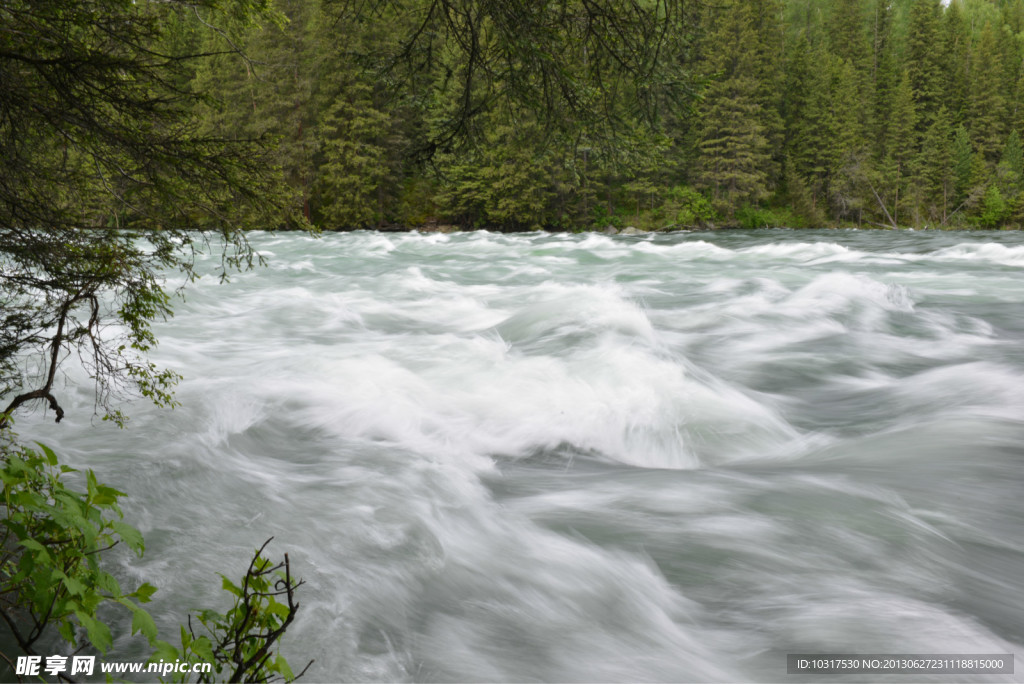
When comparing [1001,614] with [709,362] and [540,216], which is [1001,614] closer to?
[709,362]

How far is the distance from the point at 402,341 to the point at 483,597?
15.3 feet

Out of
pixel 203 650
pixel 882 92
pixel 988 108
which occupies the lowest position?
pixel 203 650

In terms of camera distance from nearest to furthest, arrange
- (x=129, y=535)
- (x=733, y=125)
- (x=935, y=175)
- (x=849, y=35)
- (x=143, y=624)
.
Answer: (x=143, y=624), (x=129, y=535), (x=733, y=125), (x=935, y=175), (x=849, y=35)

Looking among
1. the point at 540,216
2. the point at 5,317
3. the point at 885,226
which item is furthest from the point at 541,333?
the point at 885,226

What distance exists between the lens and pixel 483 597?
285 centimetres

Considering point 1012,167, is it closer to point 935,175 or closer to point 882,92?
point 935,175

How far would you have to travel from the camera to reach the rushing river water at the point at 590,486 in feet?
8.42

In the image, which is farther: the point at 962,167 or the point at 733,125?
the point at 962,167

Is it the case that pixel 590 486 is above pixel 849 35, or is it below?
below

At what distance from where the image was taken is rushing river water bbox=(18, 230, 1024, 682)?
8.42 ft

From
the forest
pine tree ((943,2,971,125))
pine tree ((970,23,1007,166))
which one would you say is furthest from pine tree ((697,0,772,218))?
pine tree ((943,2,971,125))

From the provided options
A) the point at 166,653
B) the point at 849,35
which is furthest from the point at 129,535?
the point at 849,35

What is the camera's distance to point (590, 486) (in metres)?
3.91

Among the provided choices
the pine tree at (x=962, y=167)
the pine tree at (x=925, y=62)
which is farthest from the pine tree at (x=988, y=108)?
the pine tree at (x=925, y=62)
